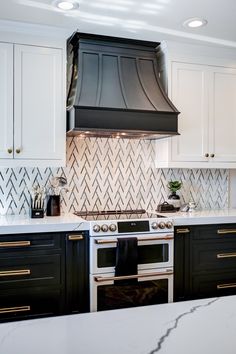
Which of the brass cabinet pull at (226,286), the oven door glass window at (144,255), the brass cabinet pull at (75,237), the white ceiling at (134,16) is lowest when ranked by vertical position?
the brass cabinet pull at (226,286)

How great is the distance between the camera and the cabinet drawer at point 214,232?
3236mm

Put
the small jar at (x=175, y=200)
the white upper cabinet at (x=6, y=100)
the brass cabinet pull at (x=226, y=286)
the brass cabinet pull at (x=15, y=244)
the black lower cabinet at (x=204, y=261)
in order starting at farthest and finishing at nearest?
the small jar at (x=175, y=200)
the brass cabinet pull at (x=226, y=286)
the black lower cabinet at (x=204, y=261)
the white upper cabinet at (x=6, y=100)
the brass cabinet pull at (x=15, y=244)

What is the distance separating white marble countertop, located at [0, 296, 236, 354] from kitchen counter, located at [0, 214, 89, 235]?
5.66 ft

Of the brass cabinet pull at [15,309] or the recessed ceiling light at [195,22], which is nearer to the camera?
the brass cabinet pull at [15,309]

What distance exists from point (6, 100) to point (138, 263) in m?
1.72

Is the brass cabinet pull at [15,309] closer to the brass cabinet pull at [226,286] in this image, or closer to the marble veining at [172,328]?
the brass cabinet pull at [226,286]

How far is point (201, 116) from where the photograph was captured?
353 centimetres

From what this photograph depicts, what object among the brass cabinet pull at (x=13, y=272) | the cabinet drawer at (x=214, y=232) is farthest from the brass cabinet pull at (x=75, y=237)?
the cabinet drawer at (x=214, y=232)

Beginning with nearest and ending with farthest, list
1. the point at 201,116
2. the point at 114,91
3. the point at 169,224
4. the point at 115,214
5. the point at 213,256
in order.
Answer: the point at 169,224, the point at 114,91, the point at 213,256, the point at 115,214, the point at 201,116

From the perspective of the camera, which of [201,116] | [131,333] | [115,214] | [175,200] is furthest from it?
[175,200]

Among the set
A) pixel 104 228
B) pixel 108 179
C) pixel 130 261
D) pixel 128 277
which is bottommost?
pixel 128 277

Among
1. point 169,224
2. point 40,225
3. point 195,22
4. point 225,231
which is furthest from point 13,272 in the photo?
point 195,22

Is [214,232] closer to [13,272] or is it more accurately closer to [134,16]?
[13,272]

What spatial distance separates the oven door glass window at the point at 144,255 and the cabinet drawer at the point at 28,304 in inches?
16.7
